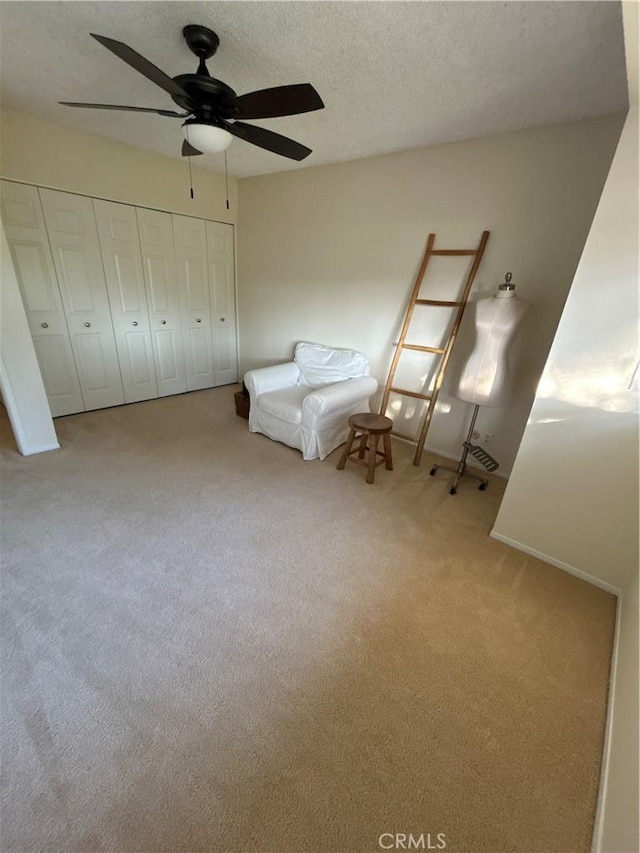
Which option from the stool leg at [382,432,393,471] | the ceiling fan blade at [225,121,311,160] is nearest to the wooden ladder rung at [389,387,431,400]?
the stool leg at [382,432,393,471]

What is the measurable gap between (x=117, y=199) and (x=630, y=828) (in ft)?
15.7

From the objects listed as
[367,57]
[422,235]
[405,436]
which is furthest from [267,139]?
[405,436]

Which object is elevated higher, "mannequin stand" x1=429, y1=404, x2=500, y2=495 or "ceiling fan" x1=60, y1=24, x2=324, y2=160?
"ceiling fan" x1=60, y1=24, x2=324, y2=160

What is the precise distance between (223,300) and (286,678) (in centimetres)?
417

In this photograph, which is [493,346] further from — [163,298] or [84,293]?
[84,293]

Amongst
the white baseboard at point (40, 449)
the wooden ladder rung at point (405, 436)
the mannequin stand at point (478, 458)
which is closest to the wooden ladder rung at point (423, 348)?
the mannequin stand at point (478, 458)

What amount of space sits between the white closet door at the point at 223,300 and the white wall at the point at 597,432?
149 inches

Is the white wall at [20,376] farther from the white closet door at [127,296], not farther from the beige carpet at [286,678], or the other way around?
the white closet door at [127,296]

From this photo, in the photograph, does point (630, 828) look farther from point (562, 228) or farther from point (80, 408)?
point (80, 408)

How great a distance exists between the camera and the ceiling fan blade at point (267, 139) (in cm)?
175

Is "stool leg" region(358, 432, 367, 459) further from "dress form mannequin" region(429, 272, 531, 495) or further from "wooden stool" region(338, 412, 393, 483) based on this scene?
"dress form mannequin" region(429, 272, 531, 495)

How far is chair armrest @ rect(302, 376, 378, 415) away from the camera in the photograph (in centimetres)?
273

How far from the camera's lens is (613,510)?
1.71 meters

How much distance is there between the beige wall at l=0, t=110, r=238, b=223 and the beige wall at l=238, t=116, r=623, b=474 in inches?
22.6
